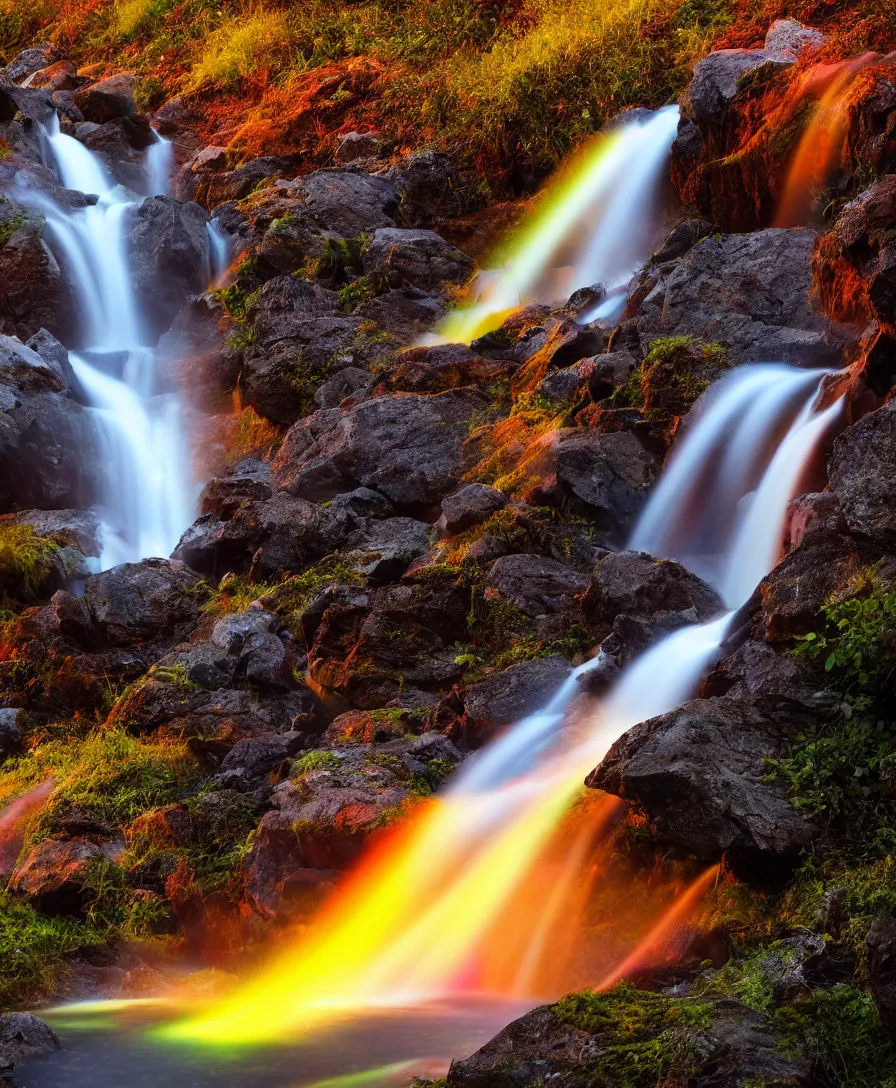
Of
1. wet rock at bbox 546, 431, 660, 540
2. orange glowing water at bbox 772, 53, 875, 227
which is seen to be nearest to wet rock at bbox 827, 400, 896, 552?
wet rock at bbox 546, 431, 660, 540

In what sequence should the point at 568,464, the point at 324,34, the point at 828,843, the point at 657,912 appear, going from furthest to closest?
the point at 324,34, the point at 568,464, the point at 657,912, the point at 828,843

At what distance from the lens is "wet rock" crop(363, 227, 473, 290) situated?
1566cm

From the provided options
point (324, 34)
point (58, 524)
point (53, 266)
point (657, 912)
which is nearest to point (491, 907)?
point (657, 912)

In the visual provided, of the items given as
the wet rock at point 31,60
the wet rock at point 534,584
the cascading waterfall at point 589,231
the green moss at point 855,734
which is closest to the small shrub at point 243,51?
the wet rock at point 31,60

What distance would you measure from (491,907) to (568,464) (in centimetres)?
464

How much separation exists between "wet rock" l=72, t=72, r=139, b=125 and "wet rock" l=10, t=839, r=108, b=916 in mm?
18278

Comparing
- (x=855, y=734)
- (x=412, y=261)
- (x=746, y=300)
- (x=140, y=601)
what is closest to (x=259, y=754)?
(x=140, y=601)

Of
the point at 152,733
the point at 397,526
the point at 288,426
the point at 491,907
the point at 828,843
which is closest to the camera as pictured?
the point at 828,843

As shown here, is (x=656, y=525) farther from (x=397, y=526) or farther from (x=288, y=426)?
(x=288, y=426)

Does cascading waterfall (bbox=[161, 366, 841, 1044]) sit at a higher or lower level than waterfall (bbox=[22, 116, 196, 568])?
lower

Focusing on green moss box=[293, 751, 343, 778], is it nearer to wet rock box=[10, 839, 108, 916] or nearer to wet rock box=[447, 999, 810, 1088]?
wet rock box=[10, 839, 108, 916]

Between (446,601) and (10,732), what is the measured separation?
4007 mm

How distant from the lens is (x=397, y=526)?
11.0 meters

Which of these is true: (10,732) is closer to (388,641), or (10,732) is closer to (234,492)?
(388,641)
